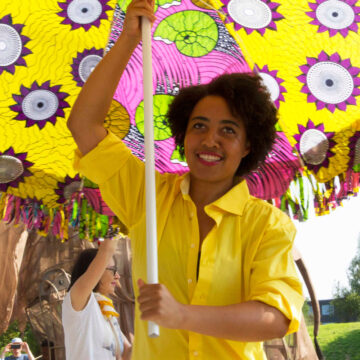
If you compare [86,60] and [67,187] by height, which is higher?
[86,60]

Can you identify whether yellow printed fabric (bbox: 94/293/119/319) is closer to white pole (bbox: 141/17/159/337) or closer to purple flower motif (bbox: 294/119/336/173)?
purple flower motif (bbox: 294/119/336/173)

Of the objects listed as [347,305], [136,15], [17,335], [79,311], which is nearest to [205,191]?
[136,15]

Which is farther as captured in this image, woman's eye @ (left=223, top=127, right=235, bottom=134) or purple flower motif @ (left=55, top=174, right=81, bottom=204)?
purple flower motif @ (left=55, top=174, right=81, bottom=204)

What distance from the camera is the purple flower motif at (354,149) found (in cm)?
175

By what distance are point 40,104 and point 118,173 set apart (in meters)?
0.50

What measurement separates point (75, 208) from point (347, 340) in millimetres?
10426

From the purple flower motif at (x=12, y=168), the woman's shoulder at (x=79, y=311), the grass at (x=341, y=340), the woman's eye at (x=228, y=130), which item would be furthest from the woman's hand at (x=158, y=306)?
the grass at (x=341, y=340)

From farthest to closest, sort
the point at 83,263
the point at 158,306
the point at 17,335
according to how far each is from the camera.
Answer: the point at 17,335 → the point at 83,263 → the point at 158,306

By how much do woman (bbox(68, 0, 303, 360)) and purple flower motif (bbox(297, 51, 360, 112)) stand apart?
0.91 feet

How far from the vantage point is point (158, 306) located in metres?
1.04

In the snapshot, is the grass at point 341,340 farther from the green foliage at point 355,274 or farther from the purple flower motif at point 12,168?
the purple flower motif at point 12,168

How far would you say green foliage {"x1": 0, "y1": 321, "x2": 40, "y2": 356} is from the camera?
311 inches

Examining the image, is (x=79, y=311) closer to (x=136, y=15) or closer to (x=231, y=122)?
(x=231, y=122)

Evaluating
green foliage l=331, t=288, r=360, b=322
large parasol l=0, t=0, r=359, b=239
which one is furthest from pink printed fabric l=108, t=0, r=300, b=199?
green foliage l=331, t=288, r=360, b=322
